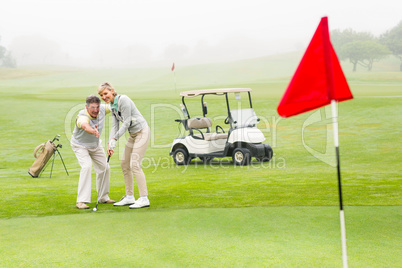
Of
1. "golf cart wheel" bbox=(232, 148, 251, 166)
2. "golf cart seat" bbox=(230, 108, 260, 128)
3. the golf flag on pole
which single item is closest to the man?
the golf flag on pole

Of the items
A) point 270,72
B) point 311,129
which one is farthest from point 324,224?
point 270,72

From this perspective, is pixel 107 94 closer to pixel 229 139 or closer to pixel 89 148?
pixel 89 148

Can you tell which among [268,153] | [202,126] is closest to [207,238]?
[202,126]

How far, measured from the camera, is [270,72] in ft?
268

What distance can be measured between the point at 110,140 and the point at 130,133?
0.31 metres

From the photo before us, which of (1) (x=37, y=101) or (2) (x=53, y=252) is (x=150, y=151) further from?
(1) (x=37, y=101)

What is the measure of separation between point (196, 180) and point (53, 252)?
19.3 ft

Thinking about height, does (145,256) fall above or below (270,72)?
below

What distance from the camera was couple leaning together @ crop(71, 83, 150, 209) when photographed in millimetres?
6586

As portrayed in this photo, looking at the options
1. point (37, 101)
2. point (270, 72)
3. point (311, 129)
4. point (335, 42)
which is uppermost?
point (335, 42)

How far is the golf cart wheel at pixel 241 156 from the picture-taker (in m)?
12.5

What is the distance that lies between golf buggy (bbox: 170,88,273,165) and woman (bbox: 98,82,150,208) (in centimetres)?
560

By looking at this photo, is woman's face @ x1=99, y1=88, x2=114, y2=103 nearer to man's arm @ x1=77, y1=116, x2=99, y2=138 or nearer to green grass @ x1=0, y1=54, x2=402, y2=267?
man's arm @ x1=77, y1=116, x2=99, y2=138

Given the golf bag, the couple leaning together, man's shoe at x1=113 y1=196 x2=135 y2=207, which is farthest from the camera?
the golf bag
